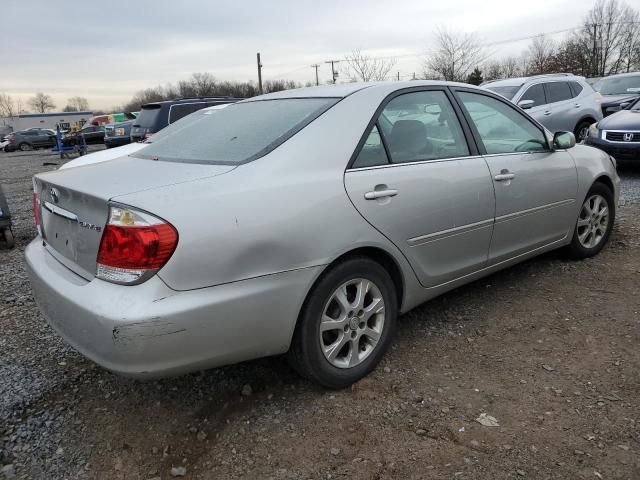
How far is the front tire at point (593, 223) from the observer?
4.21 meters

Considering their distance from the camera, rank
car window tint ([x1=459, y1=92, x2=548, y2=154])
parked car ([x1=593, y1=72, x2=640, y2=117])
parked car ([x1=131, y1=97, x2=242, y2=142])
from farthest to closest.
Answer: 1. parked car ([x1=593, y1=72, x2=640, y2=117])
2. parked car ([x1=131, y1=97, x2=242, y2=142])
3. car window tint ([x1=459, y1=92, x2=548, y2=154])

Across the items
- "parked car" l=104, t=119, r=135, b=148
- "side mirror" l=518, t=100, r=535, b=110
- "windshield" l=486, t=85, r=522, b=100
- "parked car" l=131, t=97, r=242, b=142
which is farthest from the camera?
"parked car" l=104, t=119, r=135, b=148

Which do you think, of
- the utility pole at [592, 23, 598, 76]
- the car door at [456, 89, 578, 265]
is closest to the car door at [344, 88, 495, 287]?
the car door at [456, 89, 578, 265]

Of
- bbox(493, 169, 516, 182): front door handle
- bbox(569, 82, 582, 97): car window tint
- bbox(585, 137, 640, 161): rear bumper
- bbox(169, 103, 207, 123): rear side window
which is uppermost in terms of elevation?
bbox(169, 103, 207, 123): rear side window

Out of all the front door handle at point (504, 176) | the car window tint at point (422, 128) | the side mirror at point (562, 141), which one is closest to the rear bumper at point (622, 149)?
the side mirror at point (562, 141)

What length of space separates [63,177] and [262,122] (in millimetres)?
1067

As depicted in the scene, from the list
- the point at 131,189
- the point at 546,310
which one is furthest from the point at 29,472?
the point at 546,310

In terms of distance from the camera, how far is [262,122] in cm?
285

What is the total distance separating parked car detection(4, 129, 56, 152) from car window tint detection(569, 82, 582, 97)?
3219 cm

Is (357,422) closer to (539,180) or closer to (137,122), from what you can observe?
(539,180)

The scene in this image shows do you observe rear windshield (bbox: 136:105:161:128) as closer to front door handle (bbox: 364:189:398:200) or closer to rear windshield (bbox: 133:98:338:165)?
rear windshield (bbox: 133:98:338:165)

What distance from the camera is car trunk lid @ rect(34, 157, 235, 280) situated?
219 cm

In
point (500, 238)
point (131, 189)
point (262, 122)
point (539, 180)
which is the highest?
point (262, 122)

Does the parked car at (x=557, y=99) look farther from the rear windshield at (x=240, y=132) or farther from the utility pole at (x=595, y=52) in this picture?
the utility pole at (x=595, y=52)
